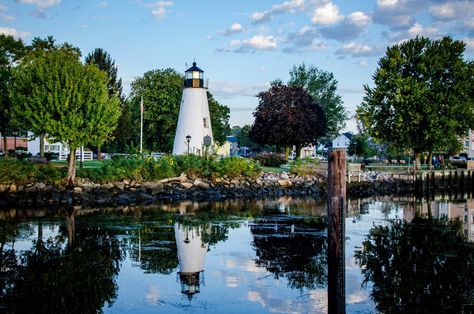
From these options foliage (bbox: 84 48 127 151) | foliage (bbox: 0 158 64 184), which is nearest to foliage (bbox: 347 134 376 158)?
foliage (bbox: 84 48 127 151)

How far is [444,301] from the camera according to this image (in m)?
11.3

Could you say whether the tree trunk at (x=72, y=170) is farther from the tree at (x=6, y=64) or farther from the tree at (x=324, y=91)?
the tree at (x=324, y=91)

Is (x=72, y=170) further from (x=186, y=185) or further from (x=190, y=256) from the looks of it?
(x=190, y=256)

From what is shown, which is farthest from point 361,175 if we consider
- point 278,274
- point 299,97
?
point 278,274

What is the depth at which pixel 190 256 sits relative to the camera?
15.9 m

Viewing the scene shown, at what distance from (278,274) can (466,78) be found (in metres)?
42.0

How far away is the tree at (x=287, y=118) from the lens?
202 feet

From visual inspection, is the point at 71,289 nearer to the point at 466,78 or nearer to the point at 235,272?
the point at 235,272

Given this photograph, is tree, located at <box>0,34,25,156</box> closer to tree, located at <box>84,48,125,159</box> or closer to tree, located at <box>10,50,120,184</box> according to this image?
tree, located at <box>10,50,120,184</box>

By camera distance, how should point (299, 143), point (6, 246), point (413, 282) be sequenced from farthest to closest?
point (299, 143), point (6, 246), point (413, 282)

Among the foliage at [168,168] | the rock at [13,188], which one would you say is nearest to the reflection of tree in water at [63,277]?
the rock at [13,188]

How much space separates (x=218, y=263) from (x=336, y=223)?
5.51 metres

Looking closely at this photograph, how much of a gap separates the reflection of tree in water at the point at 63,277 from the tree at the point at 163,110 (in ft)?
165

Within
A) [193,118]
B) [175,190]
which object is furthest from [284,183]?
[193,118]
